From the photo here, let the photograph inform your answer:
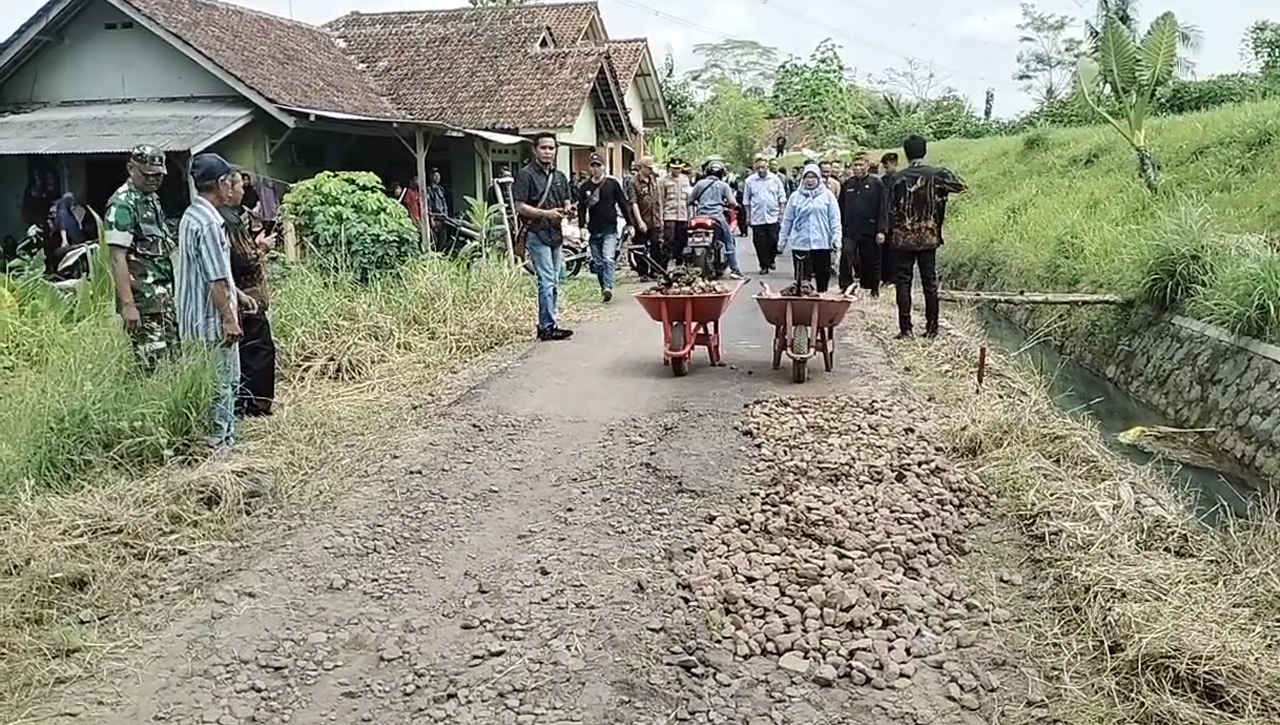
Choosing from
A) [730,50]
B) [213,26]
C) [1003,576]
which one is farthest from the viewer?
[730,50]

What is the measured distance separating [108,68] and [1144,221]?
15.0m

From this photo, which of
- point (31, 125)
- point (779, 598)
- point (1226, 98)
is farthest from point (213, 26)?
point (1226, 98)

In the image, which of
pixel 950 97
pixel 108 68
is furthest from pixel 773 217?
pixel 950 97

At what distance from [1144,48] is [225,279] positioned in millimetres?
12517

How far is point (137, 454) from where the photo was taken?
573cm

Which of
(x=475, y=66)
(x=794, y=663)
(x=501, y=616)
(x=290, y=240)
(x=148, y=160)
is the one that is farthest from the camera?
(x=475, y=66)

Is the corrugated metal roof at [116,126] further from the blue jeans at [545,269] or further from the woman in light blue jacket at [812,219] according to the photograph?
the woman in light blue jacket at [812,219]

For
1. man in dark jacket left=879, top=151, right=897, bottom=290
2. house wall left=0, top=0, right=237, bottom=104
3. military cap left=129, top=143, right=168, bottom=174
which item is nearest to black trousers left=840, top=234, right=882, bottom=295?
man in dark jacket left=879, top=151, right=897, bottom=290

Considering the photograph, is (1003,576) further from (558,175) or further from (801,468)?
(558,175)

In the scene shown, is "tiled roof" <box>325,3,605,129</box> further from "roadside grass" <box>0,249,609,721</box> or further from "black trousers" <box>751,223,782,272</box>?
"roadside grass" <box>0,249,609,721</box>

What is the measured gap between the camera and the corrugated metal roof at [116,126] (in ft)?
47.3

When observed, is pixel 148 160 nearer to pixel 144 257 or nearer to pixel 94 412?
pixel 144 257

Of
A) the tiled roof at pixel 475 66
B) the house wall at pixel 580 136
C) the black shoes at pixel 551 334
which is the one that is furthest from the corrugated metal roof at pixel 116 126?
the house wall at pixel 580 136

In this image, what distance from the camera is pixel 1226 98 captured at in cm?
2478
